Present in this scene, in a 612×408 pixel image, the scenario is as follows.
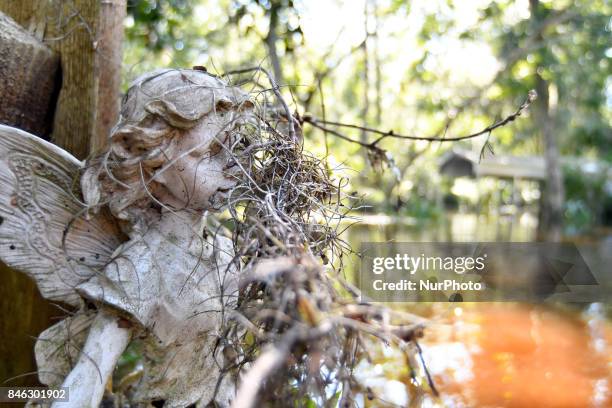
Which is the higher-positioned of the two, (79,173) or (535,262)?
(535,262)

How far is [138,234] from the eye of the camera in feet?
5.53

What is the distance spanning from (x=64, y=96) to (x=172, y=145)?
0.83 metres

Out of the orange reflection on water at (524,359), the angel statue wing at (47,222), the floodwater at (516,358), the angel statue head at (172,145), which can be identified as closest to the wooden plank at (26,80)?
the angel statue wing at (47,222)

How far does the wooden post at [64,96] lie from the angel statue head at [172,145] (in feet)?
1.98

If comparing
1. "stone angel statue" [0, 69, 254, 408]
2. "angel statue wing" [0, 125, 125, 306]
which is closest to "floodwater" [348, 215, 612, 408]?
"stone angel statue" [0, 69, 254, 408]

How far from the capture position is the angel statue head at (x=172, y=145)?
5.13 feet

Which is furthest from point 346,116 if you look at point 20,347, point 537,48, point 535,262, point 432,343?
point 20,347

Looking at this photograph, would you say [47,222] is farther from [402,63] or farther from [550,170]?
[550,170]

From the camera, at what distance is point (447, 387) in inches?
116

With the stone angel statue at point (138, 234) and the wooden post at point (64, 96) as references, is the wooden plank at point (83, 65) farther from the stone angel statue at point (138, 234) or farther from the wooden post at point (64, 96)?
the stone angel statue at point (138, 234)

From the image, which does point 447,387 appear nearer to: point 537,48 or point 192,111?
point 192,111

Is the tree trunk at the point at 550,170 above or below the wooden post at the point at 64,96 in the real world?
above

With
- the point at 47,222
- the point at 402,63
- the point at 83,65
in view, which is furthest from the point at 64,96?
the point at 402,63

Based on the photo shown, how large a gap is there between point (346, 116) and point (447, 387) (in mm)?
16316
